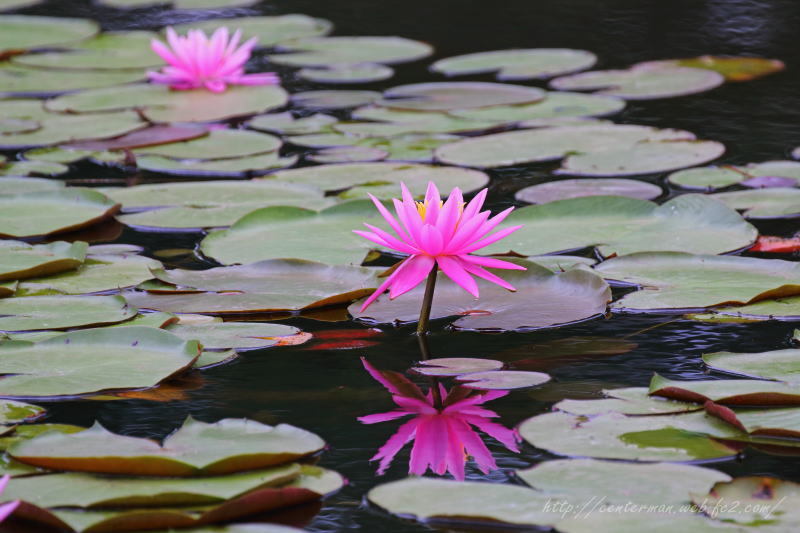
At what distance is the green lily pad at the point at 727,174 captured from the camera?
312cm

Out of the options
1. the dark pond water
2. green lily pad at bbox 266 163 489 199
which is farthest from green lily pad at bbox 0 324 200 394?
green lily pad at bbox 266 163 489 199

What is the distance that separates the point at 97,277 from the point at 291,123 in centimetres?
160

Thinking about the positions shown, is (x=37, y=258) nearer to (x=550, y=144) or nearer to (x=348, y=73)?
(x=550, y=144)

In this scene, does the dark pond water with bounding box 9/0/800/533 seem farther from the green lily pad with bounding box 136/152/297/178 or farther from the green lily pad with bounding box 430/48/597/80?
the green lily pad with bounding box 430/48/597/80

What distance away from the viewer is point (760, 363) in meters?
1.93

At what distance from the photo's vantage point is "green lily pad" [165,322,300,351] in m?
2.15

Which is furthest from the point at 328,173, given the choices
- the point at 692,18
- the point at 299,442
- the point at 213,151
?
the point at 692,18

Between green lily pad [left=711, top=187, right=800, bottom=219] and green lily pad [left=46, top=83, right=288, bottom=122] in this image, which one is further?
green lily pad [left=46, top=83, right=288, bottom=122]

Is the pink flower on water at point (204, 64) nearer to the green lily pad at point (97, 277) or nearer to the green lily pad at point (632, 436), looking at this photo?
the green lily pad at point (97, 277)

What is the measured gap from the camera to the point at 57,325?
2217mm

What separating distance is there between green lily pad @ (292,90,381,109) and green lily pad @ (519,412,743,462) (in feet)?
8.80

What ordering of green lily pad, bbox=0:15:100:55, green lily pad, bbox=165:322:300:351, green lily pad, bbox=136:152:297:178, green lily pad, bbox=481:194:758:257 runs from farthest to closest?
1. green lily pad, bbox=0:15:100:55
2. green lily pad, bbox=136:152:297:178
3. green lily pad, bbox=481:194:758:257
4. green lily pad, bbox=165:322:300:351

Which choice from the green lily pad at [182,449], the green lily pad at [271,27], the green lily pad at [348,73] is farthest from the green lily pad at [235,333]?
the green lily pad at [271,27]

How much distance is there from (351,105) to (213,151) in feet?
2.59
